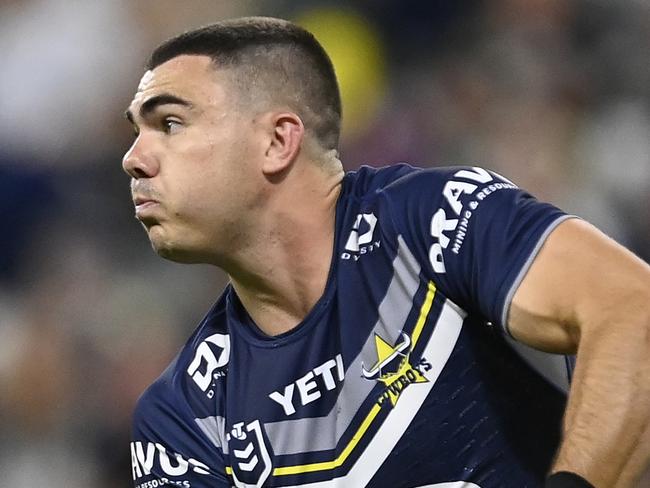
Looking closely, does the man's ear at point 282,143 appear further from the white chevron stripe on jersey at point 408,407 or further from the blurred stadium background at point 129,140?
the blurred stadium background at point 129,140

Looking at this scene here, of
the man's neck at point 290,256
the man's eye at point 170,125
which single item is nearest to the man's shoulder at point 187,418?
the man's neck at point 290,256

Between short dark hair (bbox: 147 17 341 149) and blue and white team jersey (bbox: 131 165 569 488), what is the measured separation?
0.85 feet

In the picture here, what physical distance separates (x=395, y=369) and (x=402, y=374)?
2cm

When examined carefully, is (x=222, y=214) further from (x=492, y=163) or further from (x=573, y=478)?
(x=492, y=163)

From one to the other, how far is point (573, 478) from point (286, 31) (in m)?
1.39

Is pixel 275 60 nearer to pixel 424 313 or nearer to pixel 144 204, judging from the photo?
pixel 144 204

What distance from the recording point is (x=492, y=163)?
568 cm

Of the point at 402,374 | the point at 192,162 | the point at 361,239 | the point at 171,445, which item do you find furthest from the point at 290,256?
the point at 171,445

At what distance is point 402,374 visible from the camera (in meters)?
2.70

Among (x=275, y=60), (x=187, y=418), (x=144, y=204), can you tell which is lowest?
(x=187, y=418)

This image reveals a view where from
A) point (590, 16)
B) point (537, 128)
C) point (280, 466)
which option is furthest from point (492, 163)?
point (280, 466)

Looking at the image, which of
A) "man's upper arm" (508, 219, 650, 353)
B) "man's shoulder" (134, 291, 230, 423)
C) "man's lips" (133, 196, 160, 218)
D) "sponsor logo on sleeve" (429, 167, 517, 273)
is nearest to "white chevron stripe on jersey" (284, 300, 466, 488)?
"sponsor logo on sleeve" (429, 167, 517, 273)

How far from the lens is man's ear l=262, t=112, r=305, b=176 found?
2945mm

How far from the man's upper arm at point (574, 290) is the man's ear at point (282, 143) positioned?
0.79 m
